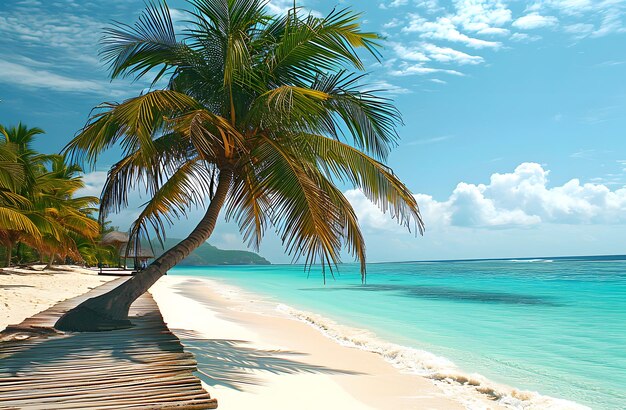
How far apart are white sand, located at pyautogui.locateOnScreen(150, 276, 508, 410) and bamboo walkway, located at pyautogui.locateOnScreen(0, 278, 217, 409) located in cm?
49

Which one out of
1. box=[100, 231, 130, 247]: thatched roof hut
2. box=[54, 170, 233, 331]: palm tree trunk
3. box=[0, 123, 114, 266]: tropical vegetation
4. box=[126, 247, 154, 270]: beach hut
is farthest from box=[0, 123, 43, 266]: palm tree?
box=[100, 231, 130, 247]: thatched roof hut

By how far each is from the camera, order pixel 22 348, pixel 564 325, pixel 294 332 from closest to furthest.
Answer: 1. pixel 22 348
2. pixel 294 332
3. pixel 564 325

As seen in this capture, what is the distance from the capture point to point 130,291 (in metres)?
6.80

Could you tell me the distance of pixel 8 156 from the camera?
459 inches

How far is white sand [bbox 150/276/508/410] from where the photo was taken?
184 inches

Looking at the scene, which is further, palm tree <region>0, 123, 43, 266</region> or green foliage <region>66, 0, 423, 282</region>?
palm tree <region>0, 123, 43, 266</region>

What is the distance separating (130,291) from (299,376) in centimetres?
273

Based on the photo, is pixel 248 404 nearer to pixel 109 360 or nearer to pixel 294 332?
pixel 109 360

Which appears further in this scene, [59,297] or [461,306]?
[461,306]

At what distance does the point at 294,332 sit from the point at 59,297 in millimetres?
7433

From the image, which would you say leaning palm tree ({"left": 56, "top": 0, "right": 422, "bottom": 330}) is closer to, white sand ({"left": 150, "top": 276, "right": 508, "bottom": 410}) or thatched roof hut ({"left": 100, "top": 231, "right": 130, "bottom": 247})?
white sand ({"left": 150, "top": 276, "right": 508, "bottom": 410})

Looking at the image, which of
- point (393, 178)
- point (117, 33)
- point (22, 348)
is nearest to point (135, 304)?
point (22, 348)

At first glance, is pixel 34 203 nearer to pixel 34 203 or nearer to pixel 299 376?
pixel 34 203

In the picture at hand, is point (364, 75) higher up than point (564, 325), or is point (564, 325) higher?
point (364, 75)
